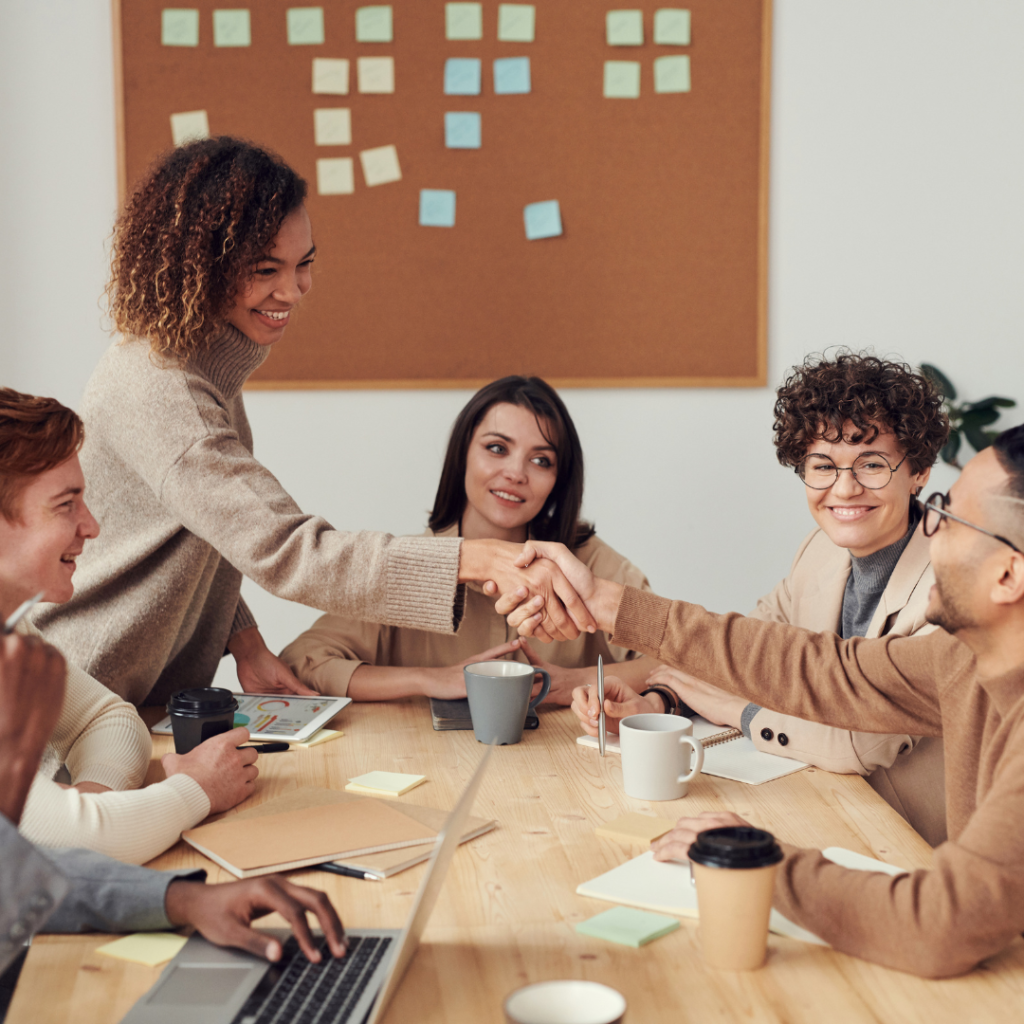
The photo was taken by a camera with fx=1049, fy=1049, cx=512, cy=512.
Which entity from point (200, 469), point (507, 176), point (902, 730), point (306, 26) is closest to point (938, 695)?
point (902, 730)

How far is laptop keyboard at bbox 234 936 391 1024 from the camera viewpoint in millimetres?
792

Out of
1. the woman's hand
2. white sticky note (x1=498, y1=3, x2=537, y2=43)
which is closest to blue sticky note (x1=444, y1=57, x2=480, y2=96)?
white sticky note (x1=498, y1=3, x2=537, y2=43)

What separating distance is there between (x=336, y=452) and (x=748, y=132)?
4.58ft

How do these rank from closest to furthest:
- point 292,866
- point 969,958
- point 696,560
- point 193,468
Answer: point 969,958
point 292,866
point 193,468
point 696,560

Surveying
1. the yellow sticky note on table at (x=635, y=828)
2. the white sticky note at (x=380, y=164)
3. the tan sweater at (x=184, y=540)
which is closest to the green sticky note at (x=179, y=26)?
the white sticky note at (x=380, y=164)

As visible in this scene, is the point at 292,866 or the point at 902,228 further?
the point at 902,228

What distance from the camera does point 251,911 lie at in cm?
92

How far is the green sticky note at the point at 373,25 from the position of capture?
2.72 metres

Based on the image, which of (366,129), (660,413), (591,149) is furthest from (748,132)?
(366,129)

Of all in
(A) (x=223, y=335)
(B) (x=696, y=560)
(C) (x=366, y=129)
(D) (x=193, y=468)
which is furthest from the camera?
(B) (x=696, y=560)

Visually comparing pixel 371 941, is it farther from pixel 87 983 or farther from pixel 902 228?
pixel 902 228

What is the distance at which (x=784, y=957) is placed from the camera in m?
0.90

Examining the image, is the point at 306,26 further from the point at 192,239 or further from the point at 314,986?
the point at 314,986

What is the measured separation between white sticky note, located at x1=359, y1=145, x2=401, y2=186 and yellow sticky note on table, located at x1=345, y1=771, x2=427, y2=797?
1.87 meters
